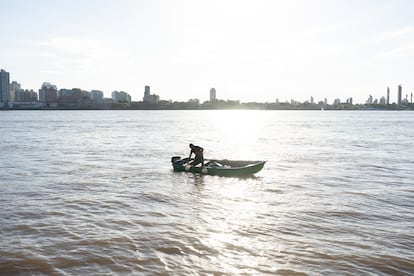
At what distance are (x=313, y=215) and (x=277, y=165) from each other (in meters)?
16.5

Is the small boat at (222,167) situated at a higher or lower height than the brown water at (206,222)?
higher

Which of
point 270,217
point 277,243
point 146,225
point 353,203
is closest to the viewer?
point 277,243

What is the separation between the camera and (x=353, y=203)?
18.5 metres

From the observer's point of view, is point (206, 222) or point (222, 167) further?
point (222, 167)

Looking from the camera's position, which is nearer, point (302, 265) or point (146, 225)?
point (302, 265)

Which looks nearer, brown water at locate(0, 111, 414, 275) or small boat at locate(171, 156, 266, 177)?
brown water at locate(0, 111, 414, 275)

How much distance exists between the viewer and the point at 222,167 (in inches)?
1068

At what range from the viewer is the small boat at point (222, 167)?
2612 cm

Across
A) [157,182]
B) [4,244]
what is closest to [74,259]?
[4,244]

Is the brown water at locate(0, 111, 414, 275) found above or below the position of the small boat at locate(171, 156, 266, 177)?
below

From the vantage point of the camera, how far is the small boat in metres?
26.1

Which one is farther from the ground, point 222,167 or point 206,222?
point 222,167

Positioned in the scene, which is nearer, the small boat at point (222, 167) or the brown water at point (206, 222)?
the brown water at point (206, 222)

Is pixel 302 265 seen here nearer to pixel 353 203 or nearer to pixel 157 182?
pixel 353 203
